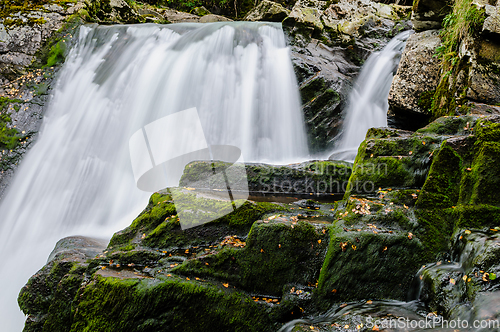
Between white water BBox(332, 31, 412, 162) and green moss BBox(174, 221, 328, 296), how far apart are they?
15.7 feet

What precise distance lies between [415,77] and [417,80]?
9 cm

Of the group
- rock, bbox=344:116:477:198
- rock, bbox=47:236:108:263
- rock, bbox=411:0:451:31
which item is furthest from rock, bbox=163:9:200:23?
rock, bbox=344:116:477:198

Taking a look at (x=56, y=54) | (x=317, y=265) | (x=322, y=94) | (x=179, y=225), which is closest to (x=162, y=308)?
(x=179, y=225)

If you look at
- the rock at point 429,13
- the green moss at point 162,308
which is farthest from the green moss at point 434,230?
the rock at point 429,13

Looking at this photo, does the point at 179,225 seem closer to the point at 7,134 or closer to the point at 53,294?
the point at 53,294

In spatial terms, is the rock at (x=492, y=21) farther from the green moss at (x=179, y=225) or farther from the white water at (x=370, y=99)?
the green moss at (x=179, y=225)

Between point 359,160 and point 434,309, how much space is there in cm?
222

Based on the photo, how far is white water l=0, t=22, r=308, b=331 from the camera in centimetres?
671

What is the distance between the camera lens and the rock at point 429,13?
6.67 m

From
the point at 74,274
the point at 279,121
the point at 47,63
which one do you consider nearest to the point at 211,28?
the point at 279,121

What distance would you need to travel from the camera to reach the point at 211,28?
10.5 metres

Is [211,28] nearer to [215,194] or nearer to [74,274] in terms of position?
[215,194]

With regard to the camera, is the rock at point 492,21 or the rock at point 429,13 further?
the rock at point 429,13

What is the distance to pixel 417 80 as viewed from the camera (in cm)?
630
